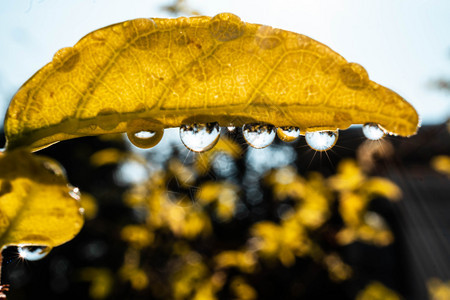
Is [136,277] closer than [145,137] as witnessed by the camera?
No

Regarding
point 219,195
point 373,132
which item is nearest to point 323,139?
point 373,132


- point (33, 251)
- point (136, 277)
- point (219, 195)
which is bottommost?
point (33, 251)

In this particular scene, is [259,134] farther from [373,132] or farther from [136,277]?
[136,277]

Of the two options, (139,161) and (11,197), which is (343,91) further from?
(139,161)

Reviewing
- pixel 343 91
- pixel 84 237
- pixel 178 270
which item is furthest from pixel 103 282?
pixel 84 237

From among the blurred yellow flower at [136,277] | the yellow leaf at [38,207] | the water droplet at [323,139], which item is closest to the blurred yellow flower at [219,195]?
the blurred yellow flower at [136,277]

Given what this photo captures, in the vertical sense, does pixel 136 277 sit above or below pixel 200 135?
above

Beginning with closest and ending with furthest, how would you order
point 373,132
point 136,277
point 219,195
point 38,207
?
point 38,207, point 373,132, point 136,277, point 219,195
